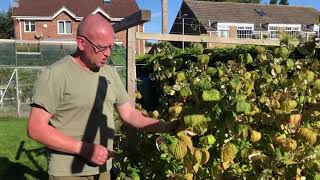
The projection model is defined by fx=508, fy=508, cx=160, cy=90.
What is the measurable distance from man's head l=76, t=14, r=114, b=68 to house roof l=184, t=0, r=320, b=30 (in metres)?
40.2

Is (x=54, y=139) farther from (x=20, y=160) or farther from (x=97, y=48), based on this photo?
(x=20, y=160)

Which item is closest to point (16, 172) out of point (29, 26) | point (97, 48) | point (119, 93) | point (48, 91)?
point (119, 93)

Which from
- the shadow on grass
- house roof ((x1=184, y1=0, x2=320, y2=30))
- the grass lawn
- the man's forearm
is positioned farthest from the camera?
house roof ((x1=184, y1=0, x2=320, y2=30))

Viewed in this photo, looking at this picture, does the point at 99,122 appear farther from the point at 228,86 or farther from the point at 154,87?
the point at 154,87

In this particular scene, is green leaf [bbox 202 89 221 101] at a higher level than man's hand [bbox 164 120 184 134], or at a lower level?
higher

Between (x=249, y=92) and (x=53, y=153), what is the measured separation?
4.04 feet

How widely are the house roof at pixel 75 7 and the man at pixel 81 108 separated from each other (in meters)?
44.5

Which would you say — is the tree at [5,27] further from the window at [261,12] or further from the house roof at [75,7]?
the window at [261,12]

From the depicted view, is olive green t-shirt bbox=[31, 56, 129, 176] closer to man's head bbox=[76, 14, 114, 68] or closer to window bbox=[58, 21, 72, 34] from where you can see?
man's head bbox=[76, 14, 114, 68]

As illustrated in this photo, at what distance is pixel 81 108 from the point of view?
9.25ft

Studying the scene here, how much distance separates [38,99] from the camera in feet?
8.49

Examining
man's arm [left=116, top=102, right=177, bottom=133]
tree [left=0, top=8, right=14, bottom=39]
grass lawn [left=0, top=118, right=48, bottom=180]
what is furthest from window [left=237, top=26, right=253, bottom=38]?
man's arm [left=116, top=102, right=177, bottom=133]

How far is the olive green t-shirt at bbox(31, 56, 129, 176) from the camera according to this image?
266 cm

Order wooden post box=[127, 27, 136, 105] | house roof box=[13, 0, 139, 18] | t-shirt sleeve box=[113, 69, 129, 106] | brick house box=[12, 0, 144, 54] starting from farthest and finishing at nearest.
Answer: house roof box=[13, 0, 139, 18] → brick house box=[12, 0, 144, 54] → wooden post box=[127, 27, 136, 105] → t-shirt sleeve box=[113, 69, 129, 106]
